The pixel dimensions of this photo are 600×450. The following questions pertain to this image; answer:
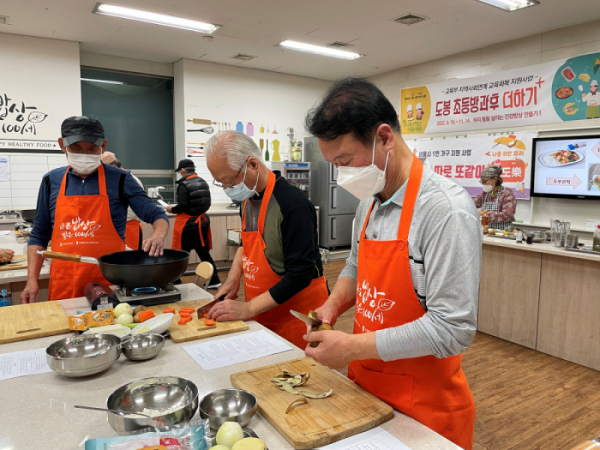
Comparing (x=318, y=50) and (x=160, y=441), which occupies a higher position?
(x=318, y=50)

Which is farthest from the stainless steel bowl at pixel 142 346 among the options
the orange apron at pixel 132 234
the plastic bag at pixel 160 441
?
the orange apron at pixel 132 234

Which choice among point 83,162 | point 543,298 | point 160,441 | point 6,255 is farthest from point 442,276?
point 543,298

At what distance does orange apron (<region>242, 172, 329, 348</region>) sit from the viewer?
1.86 m

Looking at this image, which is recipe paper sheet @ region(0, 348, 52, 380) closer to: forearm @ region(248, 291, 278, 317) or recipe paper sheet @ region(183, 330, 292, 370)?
recipe paper sheet @ region(183, 330, 292, 370)

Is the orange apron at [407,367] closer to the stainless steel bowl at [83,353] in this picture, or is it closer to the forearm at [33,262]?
the stainless steel bowl at [83,353]

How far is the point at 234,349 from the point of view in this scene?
4.79 ft

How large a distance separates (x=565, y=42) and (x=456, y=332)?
5860mm

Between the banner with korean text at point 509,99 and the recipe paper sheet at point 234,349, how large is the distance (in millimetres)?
5432

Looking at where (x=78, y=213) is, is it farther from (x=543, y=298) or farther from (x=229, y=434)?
(x=543, y=298)

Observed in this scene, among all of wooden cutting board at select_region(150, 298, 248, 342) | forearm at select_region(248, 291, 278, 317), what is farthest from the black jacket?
forearm at select_region(248, 291, 278, 317)

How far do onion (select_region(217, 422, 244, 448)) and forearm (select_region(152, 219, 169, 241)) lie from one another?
1.35 m

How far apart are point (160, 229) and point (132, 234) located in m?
2.51

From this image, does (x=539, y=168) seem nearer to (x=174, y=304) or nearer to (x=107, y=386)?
(x=174, y=304)

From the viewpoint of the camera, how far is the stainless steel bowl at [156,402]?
94cm
